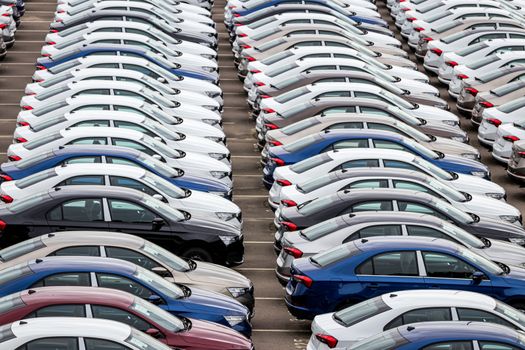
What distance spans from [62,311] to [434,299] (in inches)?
188

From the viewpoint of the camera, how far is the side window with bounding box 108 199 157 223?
21484 mm

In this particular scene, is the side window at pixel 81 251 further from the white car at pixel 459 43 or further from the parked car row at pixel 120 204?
the white car at pixel 459 43

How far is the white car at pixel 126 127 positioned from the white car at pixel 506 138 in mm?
5668

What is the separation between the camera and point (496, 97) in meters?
30.5

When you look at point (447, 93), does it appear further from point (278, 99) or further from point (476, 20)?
point (278, 99)

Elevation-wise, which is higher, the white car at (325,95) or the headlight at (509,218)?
the white car at (325,95)

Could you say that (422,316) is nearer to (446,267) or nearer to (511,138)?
(446,267)

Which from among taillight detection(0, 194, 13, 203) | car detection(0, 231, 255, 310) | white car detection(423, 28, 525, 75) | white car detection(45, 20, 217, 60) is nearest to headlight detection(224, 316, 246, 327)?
car detection(0, 231, 255, 310)

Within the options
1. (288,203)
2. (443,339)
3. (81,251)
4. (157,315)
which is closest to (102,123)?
(288,203)

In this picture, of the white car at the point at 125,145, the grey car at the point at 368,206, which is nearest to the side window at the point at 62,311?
the grey car at the point at 368,206

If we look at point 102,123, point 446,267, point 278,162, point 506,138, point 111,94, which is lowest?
point 506,138

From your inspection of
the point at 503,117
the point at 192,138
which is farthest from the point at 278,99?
the point at 503,117

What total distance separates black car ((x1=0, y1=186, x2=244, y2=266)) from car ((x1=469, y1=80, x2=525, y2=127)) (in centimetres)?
1028

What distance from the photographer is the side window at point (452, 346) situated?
1650 cm
